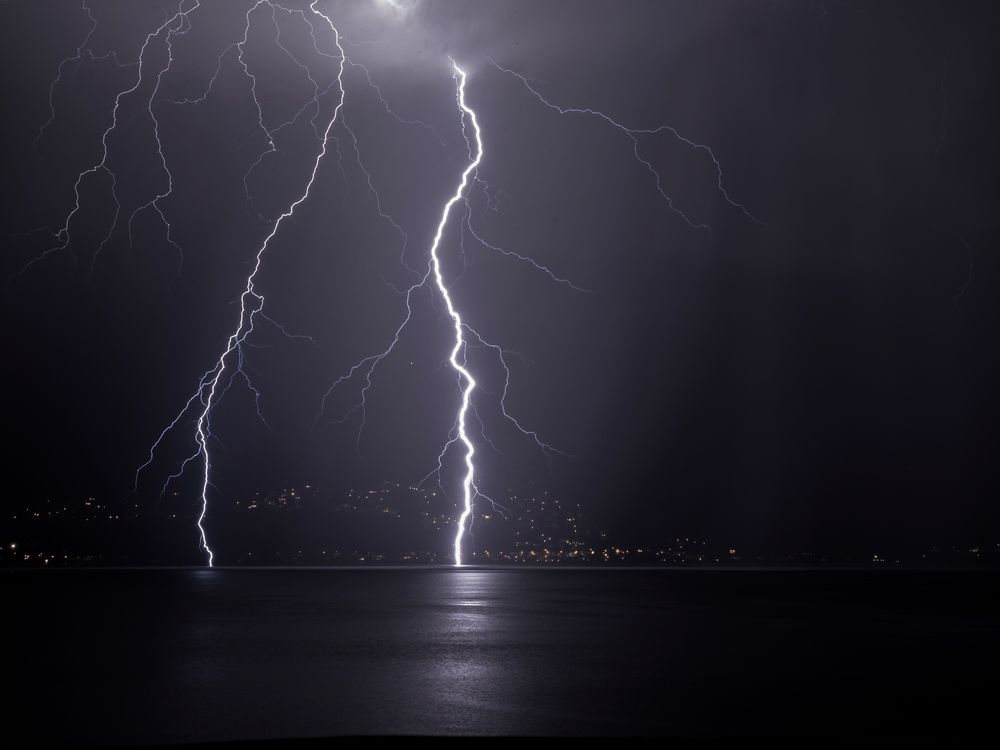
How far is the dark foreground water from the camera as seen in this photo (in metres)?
4.40

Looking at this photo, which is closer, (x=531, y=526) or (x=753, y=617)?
(x=753, y=617)

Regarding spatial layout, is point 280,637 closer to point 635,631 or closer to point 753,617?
point 635,631

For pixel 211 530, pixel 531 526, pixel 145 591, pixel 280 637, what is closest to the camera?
pixel 280 637

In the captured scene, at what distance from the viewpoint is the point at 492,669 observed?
5.97 meters

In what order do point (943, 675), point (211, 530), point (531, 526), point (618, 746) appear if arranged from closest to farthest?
point (618, 746), point (943, 675), point (531, 526), point (211, 530)

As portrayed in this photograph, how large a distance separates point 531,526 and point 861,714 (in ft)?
133

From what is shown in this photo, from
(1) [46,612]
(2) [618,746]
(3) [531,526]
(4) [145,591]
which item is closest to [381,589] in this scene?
(4) [145,591]

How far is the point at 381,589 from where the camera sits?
51.0 ft

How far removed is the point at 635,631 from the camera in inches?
332

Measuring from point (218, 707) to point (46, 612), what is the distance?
22.0 feet

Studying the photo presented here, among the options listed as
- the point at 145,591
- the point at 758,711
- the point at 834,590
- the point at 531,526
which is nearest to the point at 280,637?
the point at 758,711

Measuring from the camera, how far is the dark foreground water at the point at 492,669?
440 cm

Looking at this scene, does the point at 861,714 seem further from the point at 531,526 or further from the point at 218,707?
the point at 531,526

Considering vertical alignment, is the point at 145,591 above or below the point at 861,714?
below
